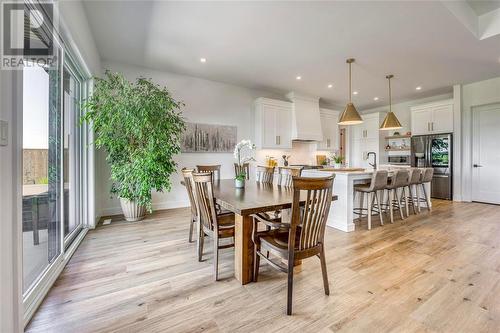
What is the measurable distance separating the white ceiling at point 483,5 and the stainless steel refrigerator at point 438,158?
10.7 ft

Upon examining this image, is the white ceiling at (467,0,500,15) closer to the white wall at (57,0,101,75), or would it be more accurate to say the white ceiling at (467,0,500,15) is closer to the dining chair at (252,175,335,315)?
the dining chair at (252,175,335,315)

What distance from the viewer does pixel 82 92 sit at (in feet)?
11.1

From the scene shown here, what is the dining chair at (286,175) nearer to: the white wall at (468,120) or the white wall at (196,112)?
the white wall at (196,112)

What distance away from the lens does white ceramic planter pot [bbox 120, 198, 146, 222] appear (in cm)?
381

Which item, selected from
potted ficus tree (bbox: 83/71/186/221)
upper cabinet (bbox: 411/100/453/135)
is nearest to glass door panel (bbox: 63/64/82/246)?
potted ficus tree (bbox: 83/71/186/221)

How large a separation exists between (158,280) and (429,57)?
543 centimetres

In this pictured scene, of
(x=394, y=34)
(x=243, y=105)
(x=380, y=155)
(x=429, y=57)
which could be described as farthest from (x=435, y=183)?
(x=243, y=105)

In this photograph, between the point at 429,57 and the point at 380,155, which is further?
the point at 380,155

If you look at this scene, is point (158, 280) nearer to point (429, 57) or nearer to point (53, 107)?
point (53, 107)

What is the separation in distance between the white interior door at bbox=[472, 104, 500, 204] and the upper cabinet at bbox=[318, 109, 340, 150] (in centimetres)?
328

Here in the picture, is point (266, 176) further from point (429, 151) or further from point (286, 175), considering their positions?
point (429, 151)

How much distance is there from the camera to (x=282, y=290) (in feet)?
6.25

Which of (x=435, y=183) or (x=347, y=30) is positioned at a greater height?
(x=347, y=30)

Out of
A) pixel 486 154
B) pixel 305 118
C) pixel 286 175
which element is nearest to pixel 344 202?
pixel 286 175
